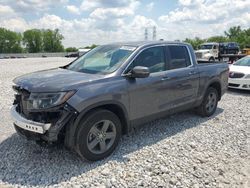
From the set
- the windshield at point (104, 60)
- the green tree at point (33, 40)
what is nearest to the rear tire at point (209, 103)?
the windshield at point (104, 60)

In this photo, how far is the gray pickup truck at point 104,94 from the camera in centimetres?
370

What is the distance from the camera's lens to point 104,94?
400 cm

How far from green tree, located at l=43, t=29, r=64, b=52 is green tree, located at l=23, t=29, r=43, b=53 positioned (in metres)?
1.75

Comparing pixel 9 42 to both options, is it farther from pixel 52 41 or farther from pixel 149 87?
pixel 149 87

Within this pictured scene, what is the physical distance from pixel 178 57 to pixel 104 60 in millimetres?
1656

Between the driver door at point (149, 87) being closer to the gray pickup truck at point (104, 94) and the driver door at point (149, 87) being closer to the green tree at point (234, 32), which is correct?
the gray pickup truck at point (104, 94)

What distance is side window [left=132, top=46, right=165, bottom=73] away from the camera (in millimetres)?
4686

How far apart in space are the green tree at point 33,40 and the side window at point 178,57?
315 feet

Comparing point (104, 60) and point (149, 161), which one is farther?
point (104, 60)

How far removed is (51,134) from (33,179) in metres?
0.66

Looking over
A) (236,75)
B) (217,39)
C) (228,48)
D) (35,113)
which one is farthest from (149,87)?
(217,39)

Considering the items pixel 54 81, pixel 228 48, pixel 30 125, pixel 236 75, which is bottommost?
pixel 30 125

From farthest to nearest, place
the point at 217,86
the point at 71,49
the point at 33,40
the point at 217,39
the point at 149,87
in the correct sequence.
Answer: the point at 33,40 → the point at 71,49 → the point at 217,39 → the point at 217,86 → the point at 149,87

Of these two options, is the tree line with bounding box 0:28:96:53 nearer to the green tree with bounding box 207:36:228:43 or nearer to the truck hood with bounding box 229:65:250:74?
the green tree with bounding box 207:36:228:43
